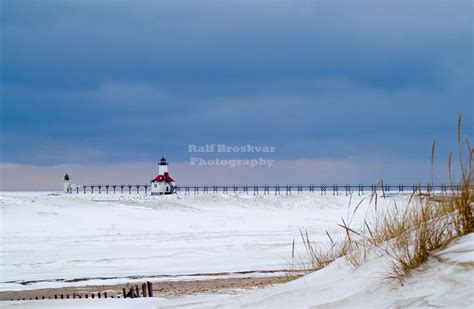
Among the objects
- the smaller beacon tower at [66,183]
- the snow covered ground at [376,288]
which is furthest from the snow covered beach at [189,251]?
the smaller beacon tower at [66,183]

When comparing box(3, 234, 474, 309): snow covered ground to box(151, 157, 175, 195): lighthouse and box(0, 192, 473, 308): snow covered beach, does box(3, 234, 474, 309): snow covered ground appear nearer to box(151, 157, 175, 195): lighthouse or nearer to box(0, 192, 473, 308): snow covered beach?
box(0, 192, 473, 308): snow covered beach

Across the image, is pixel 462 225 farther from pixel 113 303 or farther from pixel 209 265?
pixel 209 265

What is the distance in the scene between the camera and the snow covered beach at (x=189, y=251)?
4070 mm

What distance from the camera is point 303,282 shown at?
16.6ft

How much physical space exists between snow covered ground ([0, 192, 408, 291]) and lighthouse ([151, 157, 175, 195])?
27894 mm

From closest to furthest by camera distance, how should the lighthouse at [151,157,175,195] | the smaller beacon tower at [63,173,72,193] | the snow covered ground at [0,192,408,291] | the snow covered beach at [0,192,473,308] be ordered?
the snow covered beach at [0,192,473,308] < the snow covered ground at [0,192,408,291] < the lighthouse at [151,157,175,195] < the smaller beacon tower at [63,173,72,193]

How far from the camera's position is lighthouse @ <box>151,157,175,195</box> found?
215 ft

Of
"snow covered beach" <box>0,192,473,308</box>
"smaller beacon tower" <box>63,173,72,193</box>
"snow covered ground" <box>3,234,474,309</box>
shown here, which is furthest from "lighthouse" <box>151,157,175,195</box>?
"snow covered ground" <box>3,234,474,309</box>

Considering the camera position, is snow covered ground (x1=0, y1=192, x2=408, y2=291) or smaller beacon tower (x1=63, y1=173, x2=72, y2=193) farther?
smaller beacon tower (x1=63, y1=173, x2=72, y2=193)

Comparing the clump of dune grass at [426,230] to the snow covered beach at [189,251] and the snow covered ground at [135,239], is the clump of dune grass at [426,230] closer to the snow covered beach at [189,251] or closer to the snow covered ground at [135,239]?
the snow covered beach at [189,251]

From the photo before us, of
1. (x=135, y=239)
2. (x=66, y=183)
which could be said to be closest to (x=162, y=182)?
(x=66, y=183)

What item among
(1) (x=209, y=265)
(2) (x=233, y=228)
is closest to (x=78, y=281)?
(1) (x=209, y=265)

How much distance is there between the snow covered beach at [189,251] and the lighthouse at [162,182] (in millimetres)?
25652

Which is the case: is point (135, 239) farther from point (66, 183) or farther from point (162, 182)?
point (66, 183)
